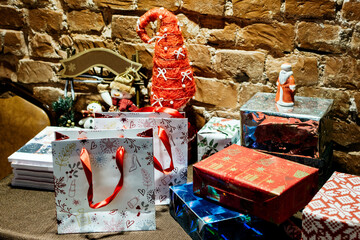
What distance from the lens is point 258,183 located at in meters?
0.96

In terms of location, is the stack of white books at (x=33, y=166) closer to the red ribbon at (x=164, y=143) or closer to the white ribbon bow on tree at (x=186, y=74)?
the red ribbon at (x=164, y=143)

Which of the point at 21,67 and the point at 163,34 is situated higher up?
the point at 163,34

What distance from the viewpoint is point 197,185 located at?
109cm

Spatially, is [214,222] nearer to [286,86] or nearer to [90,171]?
[90,171]

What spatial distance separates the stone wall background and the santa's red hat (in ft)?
0.49

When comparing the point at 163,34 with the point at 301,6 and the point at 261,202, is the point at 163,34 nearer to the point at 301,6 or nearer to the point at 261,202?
the point at 301,6

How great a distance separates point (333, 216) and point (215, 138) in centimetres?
52

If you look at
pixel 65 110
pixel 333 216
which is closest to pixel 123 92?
pixel 65 110

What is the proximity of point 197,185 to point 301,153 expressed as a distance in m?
0.32

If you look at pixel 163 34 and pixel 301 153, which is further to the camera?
pixel 163 34

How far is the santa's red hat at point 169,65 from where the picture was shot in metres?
1.37

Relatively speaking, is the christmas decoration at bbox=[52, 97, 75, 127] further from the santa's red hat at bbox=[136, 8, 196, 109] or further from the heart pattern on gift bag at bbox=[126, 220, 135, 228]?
the heart pattern on gift bag at bbox=[126, 220, 135, 228]

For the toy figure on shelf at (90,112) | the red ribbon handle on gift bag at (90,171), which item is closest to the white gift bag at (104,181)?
the red ribbon handle on gift bag at (90,171)

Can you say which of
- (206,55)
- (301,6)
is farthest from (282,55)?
(206,55)
